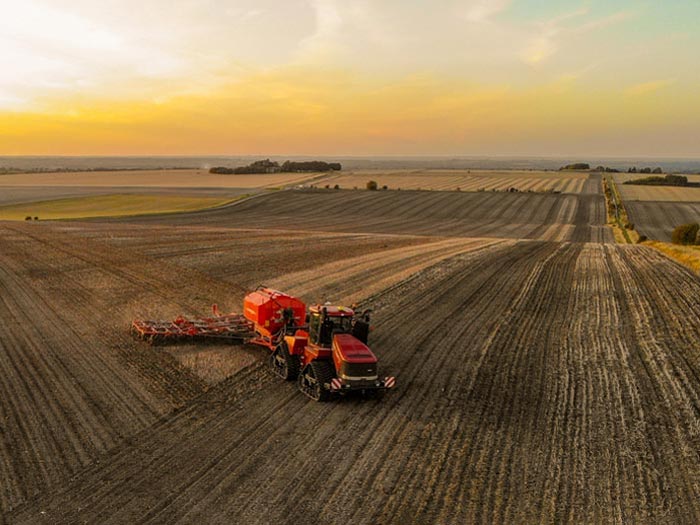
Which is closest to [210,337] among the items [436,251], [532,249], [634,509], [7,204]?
[634,509]

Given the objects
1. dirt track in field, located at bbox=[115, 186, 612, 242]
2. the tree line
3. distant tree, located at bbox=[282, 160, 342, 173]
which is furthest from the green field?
distant tree, located at bbox=[282, 160, 342, 173]

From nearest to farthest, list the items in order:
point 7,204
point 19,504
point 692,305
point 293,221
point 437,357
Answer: point 19,504
point 437,357
point 692,305
point 293,221
point 7,204

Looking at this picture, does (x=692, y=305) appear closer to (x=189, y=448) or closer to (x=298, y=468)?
(x=298, y=468)

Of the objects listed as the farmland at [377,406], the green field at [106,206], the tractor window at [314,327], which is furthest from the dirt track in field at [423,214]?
the tractor window at [314,327]

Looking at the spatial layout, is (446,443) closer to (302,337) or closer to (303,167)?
(302,337)

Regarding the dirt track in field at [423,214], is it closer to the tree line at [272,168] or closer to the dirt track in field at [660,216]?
the dirt track in field at [660,216]

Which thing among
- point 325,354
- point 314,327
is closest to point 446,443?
point 325,354
